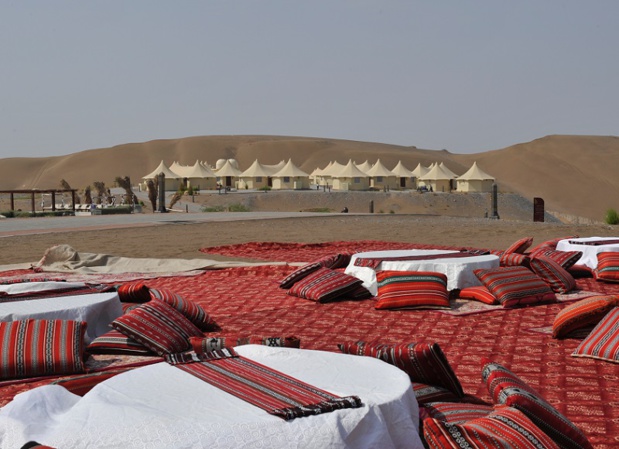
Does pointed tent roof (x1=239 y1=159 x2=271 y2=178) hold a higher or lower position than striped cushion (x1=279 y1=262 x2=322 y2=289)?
higher

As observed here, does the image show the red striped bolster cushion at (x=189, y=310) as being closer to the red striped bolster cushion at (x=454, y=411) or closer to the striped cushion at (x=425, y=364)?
the striped cushion at (x=425, y=364)

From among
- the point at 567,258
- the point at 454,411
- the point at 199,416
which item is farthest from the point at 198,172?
the point at 199,416

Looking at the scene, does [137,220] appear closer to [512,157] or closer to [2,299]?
[2,299]

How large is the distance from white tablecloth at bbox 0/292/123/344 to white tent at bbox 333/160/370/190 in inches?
1916

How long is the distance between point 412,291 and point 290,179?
4764cm

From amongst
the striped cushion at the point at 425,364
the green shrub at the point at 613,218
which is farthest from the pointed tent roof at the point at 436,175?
the striped cushion at the point at 425,364

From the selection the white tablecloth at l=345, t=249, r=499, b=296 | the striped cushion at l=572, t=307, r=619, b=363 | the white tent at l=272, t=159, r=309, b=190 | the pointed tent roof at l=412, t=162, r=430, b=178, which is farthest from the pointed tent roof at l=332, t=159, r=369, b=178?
the striped cushion at l=572, t=307, r=619, b=363

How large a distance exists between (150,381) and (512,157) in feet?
342

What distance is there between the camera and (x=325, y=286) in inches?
304

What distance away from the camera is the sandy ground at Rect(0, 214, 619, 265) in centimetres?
1364

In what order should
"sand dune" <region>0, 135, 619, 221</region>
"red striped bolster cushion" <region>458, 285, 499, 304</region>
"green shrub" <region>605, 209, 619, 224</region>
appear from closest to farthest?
1. "red striped bolster cushion" <region>458, 285, 499, 304</region>
2. "green shrub" <region>605, 209, 619, 224</region>
3. "sand dune" <region>0, 135, 619, 221</region>

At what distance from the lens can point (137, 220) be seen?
68.5 feet

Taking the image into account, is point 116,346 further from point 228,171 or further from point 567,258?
point 228,171

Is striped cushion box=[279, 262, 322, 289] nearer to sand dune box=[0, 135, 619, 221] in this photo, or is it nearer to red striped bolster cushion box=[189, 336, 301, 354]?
red striped bolster cushion box=[189, 336, 301, 354]
